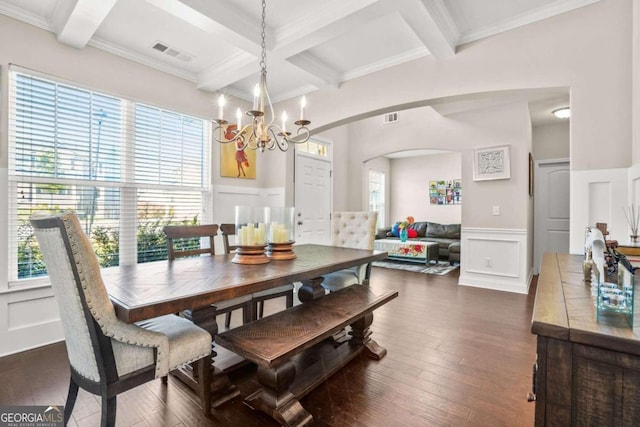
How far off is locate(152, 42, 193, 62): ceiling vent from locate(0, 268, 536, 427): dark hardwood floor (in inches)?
114

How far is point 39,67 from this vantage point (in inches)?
102

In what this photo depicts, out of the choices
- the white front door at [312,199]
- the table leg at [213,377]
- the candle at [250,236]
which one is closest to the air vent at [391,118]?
the white front door at [312,199]

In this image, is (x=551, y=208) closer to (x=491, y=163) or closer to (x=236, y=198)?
(x=491, y=163)

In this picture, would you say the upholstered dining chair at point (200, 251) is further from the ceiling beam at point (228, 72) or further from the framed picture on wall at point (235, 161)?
the ceiling beam at point (228, 72)

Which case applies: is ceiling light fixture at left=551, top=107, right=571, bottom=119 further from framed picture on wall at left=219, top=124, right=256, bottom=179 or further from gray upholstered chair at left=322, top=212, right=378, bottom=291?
framed picture on wall at left=219, top=124, right=256, bottom=179

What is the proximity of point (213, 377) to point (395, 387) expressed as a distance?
3.77 feet

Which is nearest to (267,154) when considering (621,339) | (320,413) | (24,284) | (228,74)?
(228,74)

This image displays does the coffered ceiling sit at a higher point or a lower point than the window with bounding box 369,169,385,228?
higher

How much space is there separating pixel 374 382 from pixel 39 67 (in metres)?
3.70

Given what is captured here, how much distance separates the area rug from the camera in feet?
18.7

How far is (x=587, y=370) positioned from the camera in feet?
2.47

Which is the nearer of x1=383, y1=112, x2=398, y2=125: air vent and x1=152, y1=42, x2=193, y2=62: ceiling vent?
x1=152, y1=42, x2=193, y2=62: ceiling vent

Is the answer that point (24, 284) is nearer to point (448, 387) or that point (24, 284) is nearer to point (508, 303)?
point (448, 387)

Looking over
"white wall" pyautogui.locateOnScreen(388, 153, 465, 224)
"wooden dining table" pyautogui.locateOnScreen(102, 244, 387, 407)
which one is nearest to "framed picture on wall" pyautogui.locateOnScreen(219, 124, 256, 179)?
"wooden dining table" pyautogui.locateOnScreen(102, 244, 387, 407)
